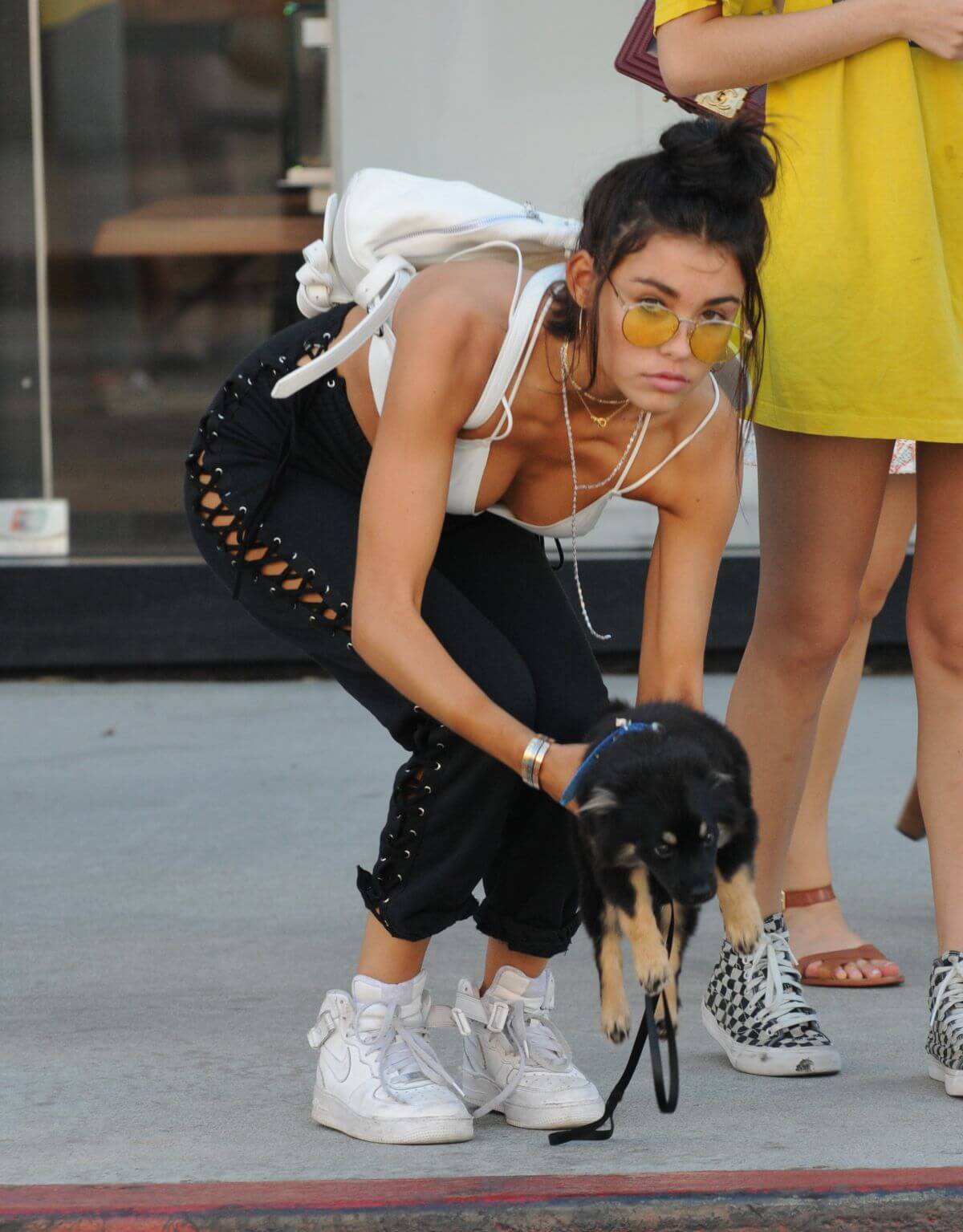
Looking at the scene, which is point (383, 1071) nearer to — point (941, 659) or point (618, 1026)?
point (618, 1026)

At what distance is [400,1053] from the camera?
9.20ft

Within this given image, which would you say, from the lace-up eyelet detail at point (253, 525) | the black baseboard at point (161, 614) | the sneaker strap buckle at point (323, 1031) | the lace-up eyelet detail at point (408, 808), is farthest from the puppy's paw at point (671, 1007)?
the black baseboard at point (161, 614)

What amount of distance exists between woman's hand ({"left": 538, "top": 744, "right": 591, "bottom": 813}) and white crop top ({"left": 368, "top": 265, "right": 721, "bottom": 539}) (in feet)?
1.61

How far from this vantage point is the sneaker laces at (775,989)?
3.07 metres

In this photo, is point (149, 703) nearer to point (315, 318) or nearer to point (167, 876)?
point (167, 876)

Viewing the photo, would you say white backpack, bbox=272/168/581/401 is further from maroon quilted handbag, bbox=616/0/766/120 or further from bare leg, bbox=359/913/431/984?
bare leg, bbox=359/913/431/984

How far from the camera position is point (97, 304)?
7.15m

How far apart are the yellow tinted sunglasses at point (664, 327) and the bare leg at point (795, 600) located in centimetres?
55

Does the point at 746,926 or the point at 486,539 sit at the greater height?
the point at 486,539

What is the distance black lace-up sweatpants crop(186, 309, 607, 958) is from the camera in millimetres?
2705

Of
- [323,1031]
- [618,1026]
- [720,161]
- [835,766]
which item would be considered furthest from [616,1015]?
[835,766]

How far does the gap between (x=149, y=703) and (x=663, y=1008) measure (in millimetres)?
4091

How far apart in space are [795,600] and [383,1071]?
1055mm

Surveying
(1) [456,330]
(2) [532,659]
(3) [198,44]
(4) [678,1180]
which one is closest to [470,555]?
(2) [532,659]
